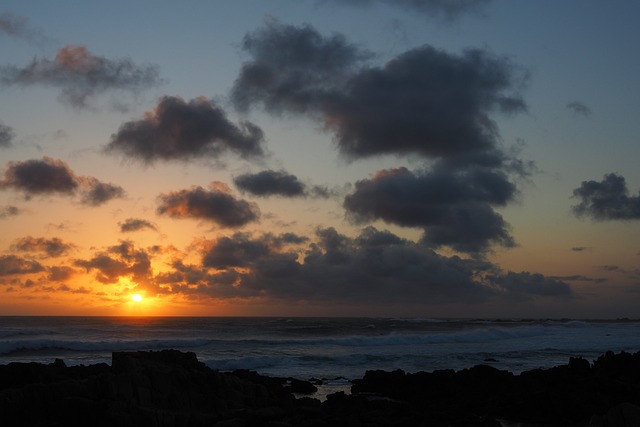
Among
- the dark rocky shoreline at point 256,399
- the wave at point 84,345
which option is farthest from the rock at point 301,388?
the wave at point 84,345

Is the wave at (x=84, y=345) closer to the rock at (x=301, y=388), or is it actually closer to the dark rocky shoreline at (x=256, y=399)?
the rock at (x=301, y=388)

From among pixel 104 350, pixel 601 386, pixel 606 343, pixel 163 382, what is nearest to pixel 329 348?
pixel 104 350

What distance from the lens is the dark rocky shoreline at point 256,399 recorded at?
16.0m

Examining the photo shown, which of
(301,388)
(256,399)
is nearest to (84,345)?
(301,388)

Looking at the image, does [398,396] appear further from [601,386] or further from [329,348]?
[329,348]

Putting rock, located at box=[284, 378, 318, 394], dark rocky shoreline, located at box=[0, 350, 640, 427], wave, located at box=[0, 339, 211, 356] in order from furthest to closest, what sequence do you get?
wave, located at box=[0, 339, 211, 356]
rock, located at box=[284, 378, 318, 394]
dark rocky shoreline, located at box=[0, 350, 640, 427]

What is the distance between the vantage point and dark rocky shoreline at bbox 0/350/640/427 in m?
16.0

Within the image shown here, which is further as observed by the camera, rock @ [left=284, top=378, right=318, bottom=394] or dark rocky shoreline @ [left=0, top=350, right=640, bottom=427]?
rock @ [left=284, top=378, right=318, bottom=394]

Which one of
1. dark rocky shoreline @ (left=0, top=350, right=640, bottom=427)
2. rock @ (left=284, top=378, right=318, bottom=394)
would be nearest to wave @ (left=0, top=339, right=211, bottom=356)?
rock @ (left=284, top=378, right=318, bottom=394)

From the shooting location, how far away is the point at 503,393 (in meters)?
23.8

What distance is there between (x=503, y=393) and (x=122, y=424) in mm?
13993

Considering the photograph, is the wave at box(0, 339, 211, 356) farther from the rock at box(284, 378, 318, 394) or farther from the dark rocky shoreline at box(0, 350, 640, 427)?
the dark rocky shoreline at box(0, 350, 640, 427)

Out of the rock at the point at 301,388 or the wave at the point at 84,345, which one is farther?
the wave at the point at 84,345

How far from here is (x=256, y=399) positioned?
1956 cm
